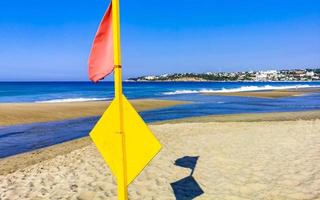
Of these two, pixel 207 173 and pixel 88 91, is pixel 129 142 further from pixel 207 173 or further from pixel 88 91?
pixel 88 91

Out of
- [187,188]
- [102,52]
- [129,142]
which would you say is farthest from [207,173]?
[102,52]

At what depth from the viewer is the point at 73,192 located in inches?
268

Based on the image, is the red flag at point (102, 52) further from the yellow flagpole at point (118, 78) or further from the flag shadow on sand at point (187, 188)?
the flag shadow on sand at point (187, 188)

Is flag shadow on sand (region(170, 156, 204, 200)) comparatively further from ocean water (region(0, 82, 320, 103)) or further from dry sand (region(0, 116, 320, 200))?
ocean water (region(0, 82, 320, 103))

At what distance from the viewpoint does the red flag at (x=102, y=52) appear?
379 cm

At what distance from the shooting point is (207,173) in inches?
317

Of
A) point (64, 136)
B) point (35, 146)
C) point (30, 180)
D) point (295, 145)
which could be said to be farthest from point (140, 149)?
point (64, 136)

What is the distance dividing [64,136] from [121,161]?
12360 millimetres

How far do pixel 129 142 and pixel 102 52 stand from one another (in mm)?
985

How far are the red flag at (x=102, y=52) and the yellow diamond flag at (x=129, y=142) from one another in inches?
15.7

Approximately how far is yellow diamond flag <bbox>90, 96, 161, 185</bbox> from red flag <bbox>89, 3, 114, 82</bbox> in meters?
0.40

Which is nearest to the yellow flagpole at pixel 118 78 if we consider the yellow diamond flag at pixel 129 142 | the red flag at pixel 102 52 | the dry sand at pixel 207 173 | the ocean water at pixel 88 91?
the yellow diamond flag at pixel 129 142

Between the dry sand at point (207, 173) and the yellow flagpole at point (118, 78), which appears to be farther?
the dry sand at point (207, 173)

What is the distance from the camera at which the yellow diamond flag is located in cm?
368
